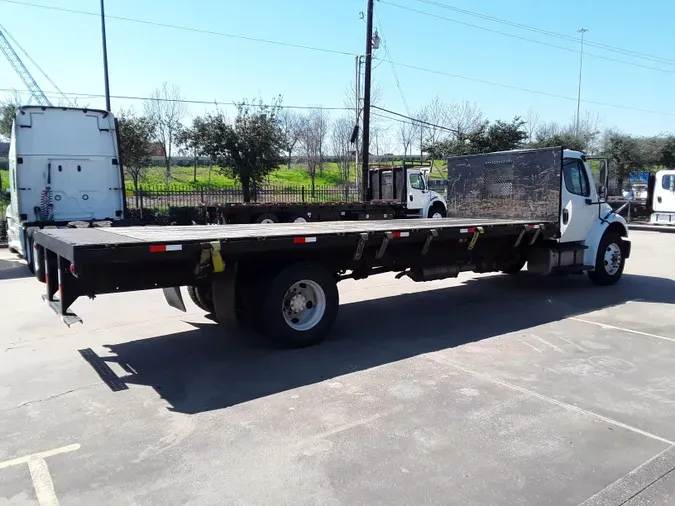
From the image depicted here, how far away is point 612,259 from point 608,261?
5.4 inches

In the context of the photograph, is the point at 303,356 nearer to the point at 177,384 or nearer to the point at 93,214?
the point at 177,384

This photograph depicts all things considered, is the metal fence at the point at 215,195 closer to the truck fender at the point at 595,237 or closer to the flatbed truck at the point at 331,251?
the flatbed truck at the point at 331,251

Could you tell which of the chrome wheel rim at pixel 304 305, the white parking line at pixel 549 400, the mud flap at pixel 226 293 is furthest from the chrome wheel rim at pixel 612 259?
the mud flap at pixel 226 293

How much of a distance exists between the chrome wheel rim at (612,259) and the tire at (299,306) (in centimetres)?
635

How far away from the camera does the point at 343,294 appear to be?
Result: 400 inches

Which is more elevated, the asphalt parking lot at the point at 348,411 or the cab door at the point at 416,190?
the cab door at the point at 416,190

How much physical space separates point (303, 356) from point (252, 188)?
20035 millimetres

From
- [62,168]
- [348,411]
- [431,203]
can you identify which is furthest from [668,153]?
[348,411]

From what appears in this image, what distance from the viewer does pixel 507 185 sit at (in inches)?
404

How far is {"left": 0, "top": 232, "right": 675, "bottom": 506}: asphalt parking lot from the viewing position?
360 cm

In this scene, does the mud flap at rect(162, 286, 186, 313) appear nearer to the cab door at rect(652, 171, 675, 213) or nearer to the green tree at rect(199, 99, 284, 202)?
the green tree at rect(199, 99, 284, 202)

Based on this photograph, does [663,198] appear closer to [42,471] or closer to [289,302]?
[289,302]

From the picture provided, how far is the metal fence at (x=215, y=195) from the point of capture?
2244 cm

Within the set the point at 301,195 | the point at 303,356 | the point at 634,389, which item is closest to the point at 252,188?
the point at 301,195
